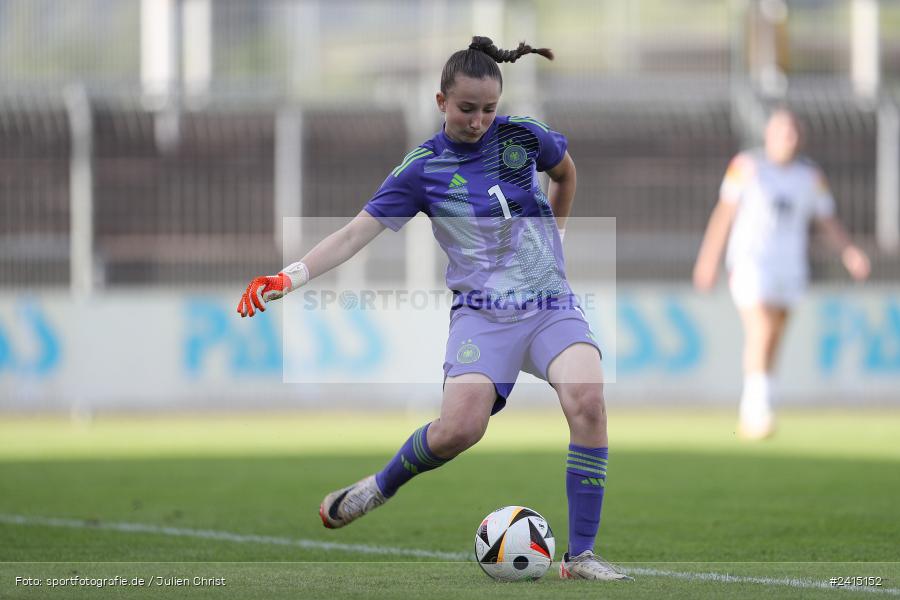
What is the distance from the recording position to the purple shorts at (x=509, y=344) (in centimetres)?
542

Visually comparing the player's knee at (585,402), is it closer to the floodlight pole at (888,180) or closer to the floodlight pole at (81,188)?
the floodlight pole at (81,188)

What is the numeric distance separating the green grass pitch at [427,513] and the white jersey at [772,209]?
1.50m

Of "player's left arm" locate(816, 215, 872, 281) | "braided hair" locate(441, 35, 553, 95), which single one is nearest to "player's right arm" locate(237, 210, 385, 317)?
"braided hair" locate(441, 35, 553, 95)

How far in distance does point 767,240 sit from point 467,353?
676cm

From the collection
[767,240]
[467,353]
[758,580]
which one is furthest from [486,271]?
[767,240]

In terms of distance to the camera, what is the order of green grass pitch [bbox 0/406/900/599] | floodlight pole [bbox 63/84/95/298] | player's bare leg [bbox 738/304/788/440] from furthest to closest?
1. floodlight pole [bbox 63/84/95/298]
2. player's bare leg [bbox 738/304/788/440]
3. green grass pitch [bbox 0/406/900/599]

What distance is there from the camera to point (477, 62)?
5.31 meters

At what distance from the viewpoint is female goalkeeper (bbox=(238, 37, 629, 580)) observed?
5.32 metres

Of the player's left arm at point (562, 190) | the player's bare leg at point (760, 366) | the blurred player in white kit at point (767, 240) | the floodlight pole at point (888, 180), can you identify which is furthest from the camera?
the floodlight pole at point (888, 180)

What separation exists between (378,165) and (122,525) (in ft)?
34.4

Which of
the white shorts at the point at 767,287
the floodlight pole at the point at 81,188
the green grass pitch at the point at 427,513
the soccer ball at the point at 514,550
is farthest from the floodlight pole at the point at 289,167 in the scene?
the soccer ball at the point at 514,550

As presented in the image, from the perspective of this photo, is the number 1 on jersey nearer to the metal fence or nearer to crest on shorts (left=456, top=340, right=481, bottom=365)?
crest on shorts (left=456, top=340, right=481, bottom=365)

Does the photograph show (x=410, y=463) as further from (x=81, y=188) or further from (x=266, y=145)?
(x=266, y=145)

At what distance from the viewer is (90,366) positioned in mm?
15242
